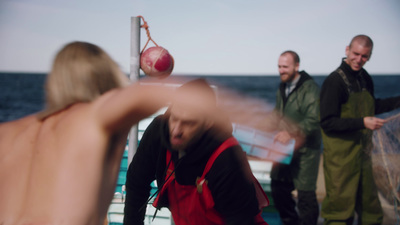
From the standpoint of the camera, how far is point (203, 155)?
216 centimetres

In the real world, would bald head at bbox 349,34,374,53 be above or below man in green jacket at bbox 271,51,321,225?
above

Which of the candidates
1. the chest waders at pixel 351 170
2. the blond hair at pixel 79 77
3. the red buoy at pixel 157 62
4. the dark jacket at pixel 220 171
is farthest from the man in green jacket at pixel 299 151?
the blond hair at pixel 79 77

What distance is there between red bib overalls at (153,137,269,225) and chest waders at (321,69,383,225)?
79.7 inches

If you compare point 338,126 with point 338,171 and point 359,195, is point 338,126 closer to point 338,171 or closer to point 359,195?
point 338,171

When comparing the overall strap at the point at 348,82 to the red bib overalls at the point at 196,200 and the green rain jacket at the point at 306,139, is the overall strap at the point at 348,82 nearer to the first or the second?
the green rain jacket at the point at 306,139

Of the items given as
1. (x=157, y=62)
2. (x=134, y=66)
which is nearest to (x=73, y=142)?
(x=157, y=62)

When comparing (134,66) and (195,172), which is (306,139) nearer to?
(134,66)

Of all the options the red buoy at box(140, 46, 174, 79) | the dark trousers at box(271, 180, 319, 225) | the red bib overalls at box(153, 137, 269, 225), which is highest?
the red buoy at box(140, 46, 174, 79)

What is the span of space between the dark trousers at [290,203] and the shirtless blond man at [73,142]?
3426mm

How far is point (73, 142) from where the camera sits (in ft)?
4.87

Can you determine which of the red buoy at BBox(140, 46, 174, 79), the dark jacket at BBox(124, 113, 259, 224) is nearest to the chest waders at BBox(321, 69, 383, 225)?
the red buoy at BBox(140, 46, 174, 79)

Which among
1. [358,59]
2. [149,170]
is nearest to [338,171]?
[358,59]

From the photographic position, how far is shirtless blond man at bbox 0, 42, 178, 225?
148cm

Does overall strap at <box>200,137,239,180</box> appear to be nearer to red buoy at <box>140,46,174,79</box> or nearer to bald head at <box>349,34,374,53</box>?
red buoy at <box>140,46,174,79</box>
